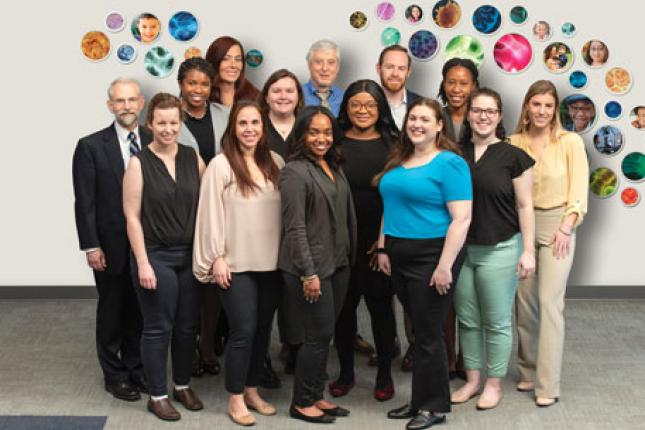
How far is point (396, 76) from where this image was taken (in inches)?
201

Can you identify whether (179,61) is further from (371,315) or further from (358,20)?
(371,315)

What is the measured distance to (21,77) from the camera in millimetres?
6430

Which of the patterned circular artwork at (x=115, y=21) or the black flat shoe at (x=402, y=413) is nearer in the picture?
the black flat shoe at (x=402, y=413)

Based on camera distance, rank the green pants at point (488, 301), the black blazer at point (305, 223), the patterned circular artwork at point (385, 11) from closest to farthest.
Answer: the black blazer at point (305, 223), the green pants at point (488, 301), the patterned circular artwork at point (385, 11)

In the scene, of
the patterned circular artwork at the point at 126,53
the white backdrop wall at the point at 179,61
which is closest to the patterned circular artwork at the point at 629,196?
the white backdrop wall at the point at 179,61

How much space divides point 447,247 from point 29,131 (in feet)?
10.3

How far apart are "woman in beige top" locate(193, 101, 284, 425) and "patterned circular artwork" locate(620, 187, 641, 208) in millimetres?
2840

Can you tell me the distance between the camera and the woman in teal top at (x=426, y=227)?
4.30m

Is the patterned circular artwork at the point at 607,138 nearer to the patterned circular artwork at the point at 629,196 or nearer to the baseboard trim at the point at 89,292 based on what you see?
the patterned circular artwork at the point at 629,196

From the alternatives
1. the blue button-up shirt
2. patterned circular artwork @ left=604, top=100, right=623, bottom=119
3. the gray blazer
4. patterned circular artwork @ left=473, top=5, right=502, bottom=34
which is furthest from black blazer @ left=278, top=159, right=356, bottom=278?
patterned circular artwork @ left=604, top=100, right=623, bottom=119

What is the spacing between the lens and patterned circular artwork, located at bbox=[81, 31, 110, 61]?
6352 mm

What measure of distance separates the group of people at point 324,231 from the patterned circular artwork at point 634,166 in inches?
73.0

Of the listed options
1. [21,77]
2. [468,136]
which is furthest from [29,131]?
[468,136]

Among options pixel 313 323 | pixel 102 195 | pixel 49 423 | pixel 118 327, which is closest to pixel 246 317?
pixel 313 323
